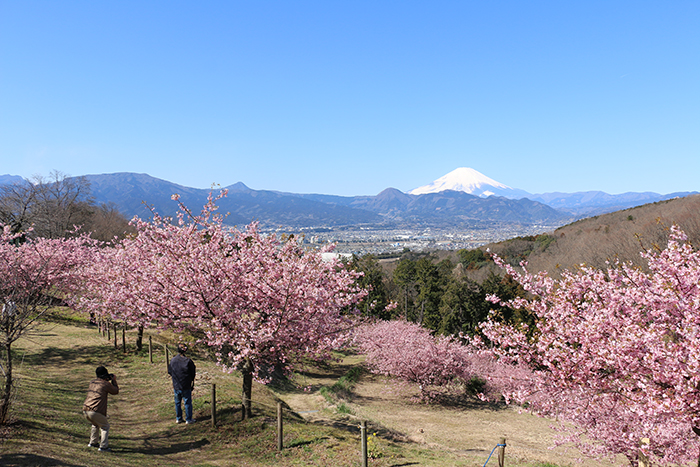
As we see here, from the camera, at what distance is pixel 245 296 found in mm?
11312

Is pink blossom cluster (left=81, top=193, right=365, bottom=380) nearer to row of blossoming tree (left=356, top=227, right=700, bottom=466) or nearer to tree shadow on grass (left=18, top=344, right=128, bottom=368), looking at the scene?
row of blossoming tree (left=356, top=227, right=700, bottom=466)

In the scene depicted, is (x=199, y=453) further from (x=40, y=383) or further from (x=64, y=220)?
(x=64, y=220)

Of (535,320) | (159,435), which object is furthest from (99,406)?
(535,320)

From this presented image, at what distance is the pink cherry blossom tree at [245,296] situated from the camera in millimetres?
10914

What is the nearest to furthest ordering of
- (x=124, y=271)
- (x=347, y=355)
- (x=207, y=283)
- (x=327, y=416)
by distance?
(x=207, y=283) → (x=124, y=271) → (x=327, y=416) → (x=347, y=355)

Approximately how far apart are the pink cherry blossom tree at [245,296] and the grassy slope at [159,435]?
4.73ft

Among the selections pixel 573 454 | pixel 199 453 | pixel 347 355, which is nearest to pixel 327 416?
pixel 199 453

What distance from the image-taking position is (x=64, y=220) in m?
48.2

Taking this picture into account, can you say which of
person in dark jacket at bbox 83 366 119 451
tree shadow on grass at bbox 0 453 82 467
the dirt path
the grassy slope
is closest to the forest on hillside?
the dirt path

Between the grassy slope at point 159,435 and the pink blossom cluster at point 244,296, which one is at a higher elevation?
the pink blossom cluster at point 244,296

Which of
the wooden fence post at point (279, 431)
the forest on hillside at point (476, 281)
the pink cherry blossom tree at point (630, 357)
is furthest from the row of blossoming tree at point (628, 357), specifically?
the forest on hillside at point (476, 281)

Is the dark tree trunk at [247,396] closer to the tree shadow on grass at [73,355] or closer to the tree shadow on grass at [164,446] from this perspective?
the tree shadow on grass at [164,446]

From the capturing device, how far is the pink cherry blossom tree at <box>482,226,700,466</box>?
658 centimetres

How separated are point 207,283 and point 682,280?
35.5 feet
